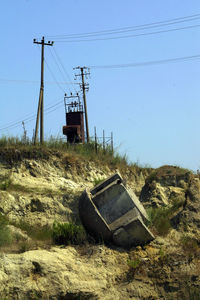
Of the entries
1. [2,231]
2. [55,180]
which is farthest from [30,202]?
[2,231]

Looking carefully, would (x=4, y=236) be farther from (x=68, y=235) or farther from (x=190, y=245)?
(x=190, y=245)

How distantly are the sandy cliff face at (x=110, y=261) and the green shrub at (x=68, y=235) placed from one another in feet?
0.91

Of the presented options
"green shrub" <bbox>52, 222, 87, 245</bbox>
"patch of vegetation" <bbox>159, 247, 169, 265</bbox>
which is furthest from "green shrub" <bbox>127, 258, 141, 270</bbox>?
"green shrub" <bbox>52, 222, 87, 245</bbox>

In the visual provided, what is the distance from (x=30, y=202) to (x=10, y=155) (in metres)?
4.01

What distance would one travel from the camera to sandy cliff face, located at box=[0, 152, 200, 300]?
1303cm

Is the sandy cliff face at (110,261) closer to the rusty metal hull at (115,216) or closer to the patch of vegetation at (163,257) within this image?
the patch of vegetation at (163,257)

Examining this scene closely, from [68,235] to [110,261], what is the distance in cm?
162

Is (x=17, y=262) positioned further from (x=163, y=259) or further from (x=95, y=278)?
(x=163, y=259)

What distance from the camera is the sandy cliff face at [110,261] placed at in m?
13.0

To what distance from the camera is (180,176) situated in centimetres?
1961

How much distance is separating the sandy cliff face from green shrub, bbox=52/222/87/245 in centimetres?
28

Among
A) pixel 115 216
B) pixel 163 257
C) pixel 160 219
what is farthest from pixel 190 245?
pixel 115 216

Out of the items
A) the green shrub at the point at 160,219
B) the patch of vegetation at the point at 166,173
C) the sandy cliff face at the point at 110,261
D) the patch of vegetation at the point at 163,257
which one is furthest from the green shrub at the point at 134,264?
the patch of vegetation at the point at 166,173

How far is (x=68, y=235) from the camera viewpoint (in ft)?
Result: 49.9
